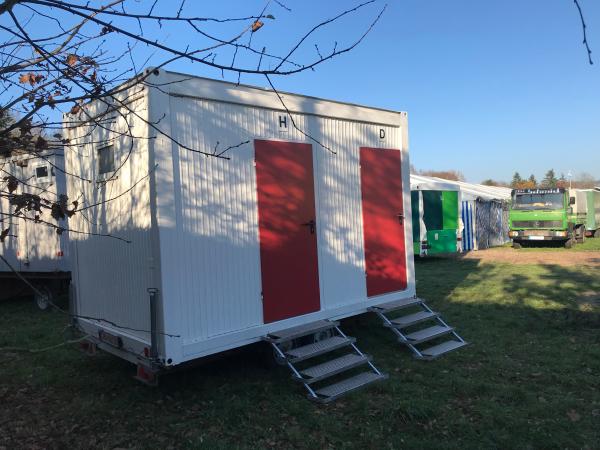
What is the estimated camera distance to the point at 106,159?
5.18 meters

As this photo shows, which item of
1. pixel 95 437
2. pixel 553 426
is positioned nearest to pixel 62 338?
pixel 95 437

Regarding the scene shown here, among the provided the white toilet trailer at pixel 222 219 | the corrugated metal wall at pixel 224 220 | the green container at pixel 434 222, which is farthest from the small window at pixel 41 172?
the green container at pixel 434 222

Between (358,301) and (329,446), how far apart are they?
2.49m

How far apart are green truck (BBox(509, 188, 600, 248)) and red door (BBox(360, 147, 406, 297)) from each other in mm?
15134

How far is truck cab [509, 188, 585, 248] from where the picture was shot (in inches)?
764

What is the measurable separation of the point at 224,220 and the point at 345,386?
2072mm

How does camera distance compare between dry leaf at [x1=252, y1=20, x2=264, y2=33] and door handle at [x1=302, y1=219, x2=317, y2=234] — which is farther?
door handle at [x1=302, y1=219, x2=317, y2=234]

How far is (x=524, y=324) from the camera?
7348 mm

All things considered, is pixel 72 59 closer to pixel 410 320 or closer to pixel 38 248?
pixel 410 320

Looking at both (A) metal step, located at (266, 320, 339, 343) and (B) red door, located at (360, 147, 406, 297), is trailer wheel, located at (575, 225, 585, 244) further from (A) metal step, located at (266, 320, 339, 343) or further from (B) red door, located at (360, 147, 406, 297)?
(A) metal step, located at (266, 320, 339, 343)

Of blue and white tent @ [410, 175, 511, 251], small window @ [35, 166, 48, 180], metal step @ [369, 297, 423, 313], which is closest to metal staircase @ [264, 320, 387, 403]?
metal step @ [369, 297, 423, 313]

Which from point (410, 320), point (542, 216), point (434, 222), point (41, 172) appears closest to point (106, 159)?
point (410, 320)

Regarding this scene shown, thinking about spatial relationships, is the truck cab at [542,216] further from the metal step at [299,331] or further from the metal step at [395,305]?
the metal step at [299,331]

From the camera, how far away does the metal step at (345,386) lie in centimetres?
472
